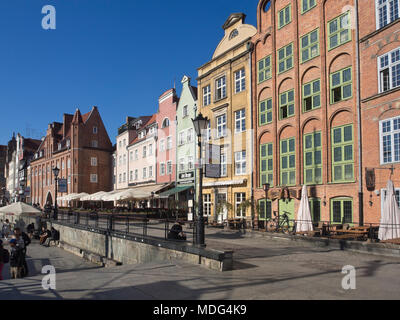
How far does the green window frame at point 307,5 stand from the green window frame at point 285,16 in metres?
1.09

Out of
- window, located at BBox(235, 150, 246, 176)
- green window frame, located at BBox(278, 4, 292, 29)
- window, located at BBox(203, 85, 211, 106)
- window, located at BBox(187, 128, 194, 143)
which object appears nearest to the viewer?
green window frame, located at BBox(278, 4, 292, 29)

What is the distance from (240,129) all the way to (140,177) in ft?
67.7

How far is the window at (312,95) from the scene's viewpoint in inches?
826

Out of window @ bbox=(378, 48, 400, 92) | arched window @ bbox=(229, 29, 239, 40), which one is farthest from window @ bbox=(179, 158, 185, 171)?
window @ bbox=(378, 48, 400, 92)

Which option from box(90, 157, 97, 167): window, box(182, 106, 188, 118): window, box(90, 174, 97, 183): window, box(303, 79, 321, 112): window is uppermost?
box(182, 106, 188, 118): window

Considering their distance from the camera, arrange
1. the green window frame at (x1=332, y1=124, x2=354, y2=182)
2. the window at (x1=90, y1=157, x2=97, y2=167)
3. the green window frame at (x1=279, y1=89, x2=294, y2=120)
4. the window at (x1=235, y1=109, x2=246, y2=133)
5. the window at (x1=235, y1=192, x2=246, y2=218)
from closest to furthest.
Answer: the green window frame at (x1=332, y1=124, x2=354, y2=182) → the green window frame at (x1=279, y1=89, x2=294, y2=120) → the window at (x1=235, y1=192, x2=246, y2=218) → the window at (x1=235, y1=109, x2=246, y2=133) → the window at (x1=90, y1=157, x2=97, y2=167)

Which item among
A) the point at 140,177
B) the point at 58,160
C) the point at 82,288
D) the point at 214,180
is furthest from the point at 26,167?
the point at 82,288

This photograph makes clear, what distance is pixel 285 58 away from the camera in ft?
77.2

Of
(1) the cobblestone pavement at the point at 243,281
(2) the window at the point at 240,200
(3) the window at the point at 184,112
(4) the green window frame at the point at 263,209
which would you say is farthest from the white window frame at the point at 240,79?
(1) the cobblestone pavement at the point at 243,281

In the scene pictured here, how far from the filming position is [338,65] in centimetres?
1983

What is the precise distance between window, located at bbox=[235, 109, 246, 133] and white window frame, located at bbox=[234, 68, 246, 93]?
1678 millimetres

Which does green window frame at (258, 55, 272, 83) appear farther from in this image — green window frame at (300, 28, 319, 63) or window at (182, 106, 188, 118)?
window at (182, 106, 188, 118)

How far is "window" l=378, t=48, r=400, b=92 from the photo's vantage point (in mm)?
16438
